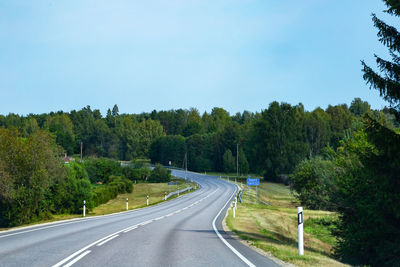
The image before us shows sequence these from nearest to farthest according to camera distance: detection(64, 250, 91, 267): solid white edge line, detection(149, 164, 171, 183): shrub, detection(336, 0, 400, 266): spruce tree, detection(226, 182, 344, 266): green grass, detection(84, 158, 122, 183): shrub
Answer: detection(64, 250, 91, 267): solid white edge line, detection(226, 182, 344, 266): green grass, detection(336, 0, 400, 266): spruce tree, detection(84, 158, 122, 183): shrub, detection(149, 164, 171, 183): shrub

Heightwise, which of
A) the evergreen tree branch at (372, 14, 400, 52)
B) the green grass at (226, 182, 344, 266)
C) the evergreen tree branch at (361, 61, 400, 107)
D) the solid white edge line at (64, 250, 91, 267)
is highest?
the evergreen tree branch at (372, 14, 400, 52)

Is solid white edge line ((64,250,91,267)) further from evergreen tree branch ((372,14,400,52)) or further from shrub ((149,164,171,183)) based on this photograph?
shrub ((149,164,171,183))

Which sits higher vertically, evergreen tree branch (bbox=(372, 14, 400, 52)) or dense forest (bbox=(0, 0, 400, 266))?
evergreen tree branch (bbox=(372, 14, 400, 52))

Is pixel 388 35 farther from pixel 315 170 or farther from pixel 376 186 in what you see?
pixel 315 170

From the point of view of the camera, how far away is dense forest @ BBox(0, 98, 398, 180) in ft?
263

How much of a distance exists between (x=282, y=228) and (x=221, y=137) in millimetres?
92833

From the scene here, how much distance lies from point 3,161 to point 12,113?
164256 mm

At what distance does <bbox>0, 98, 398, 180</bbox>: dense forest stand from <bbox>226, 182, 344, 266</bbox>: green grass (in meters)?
9.03

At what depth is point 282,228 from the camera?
23875 millimetres

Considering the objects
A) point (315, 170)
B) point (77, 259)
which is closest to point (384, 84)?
point (77, 259)

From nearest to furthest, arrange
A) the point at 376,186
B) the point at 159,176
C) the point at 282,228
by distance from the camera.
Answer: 1. the point at 376,186
2. the point at 282,228
3. the point at 159,176

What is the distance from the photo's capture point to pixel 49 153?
2773cm

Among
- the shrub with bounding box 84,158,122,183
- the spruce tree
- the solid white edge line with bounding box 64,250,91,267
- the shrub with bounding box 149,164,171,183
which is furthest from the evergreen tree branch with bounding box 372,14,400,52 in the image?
the shrub with bounding box 149,164,171,183

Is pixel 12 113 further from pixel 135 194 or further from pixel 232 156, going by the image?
pixel 135 194
